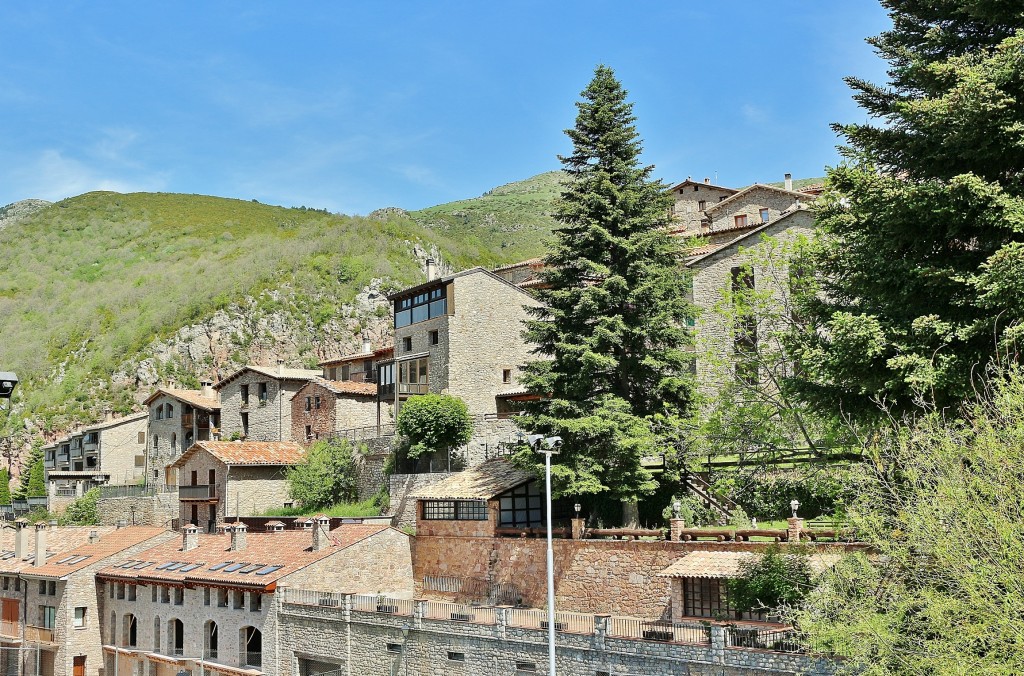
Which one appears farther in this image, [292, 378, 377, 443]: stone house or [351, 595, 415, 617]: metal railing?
[292, 378, 377, 443]: stone house

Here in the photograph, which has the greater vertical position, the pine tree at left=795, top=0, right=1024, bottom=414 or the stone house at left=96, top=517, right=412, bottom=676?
the pine tree at left=795, top=0, right=1024, bottom=414

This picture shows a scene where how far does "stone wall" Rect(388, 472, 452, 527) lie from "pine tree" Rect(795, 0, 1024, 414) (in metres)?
25.2

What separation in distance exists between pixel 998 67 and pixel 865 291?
5.49 metres

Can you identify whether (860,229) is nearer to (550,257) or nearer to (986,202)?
(986,202)

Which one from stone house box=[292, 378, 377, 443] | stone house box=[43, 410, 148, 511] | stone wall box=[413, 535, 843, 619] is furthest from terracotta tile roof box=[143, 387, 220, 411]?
stone wall box=[413, 535, 843, 619]

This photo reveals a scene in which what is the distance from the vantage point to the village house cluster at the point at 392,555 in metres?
29.8

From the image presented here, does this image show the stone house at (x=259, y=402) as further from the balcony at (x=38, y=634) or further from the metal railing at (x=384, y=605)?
the metal railing at (x=384, y=605)

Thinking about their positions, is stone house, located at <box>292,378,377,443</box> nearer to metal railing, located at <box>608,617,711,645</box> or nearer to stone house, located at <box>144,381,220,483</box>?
stone house, located at <box>144,381,220,483</box>

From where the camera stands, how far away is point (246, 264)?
114 m

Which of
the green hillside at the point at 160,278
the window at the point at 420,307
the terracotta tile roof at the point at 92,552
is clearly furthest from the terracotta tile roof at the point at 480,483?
the green hillside at the point at 160,278

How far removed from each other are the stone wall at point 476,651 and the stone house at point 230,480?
19.8 metres

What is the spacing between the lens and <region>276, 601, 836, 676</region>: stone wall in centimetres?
2469

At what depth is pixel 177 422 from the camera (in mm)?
74688

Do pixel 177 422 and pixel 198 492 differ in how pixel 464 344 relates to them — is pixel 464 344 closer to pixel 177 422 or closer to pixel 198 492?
pixel 198 492
